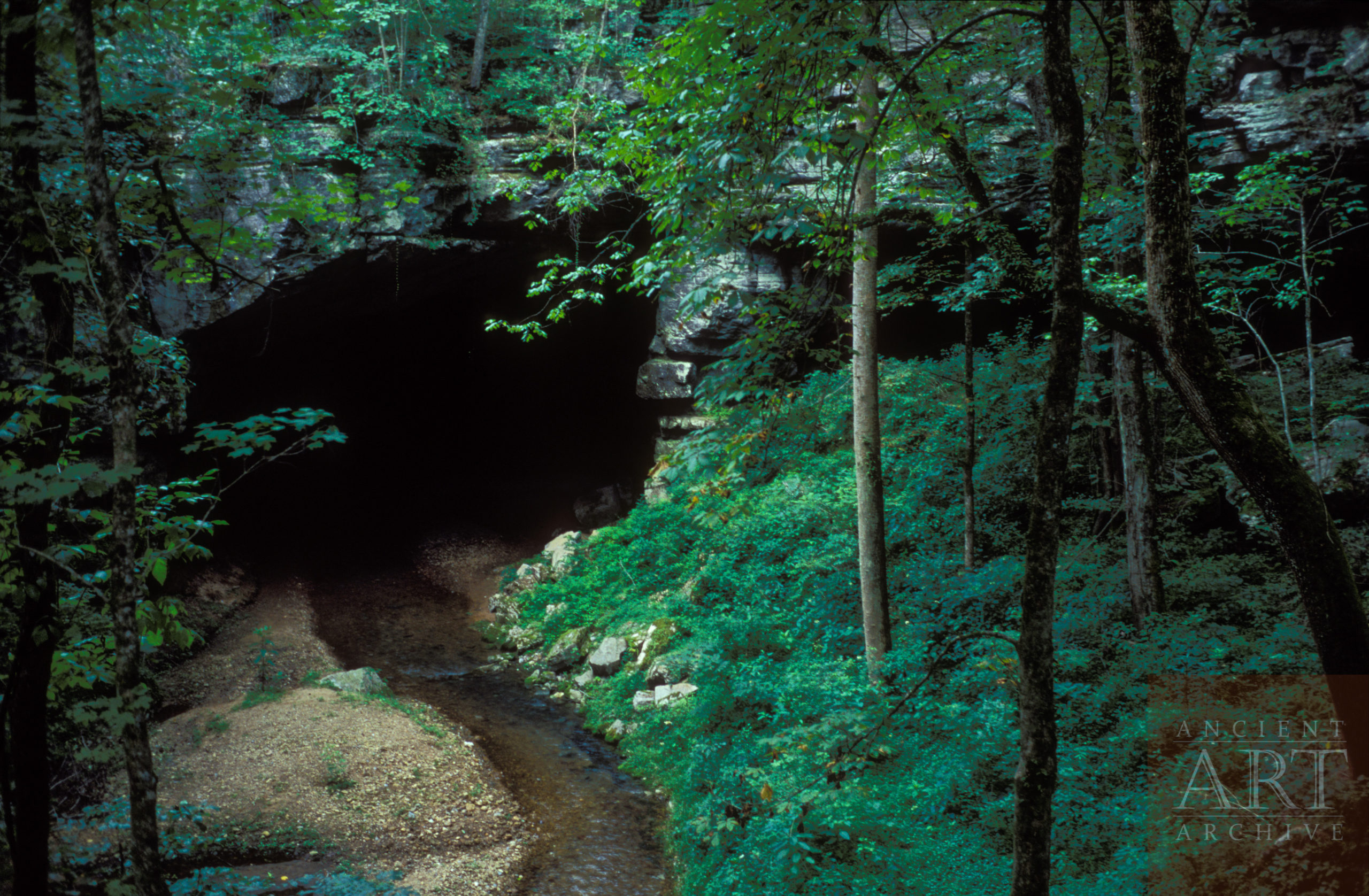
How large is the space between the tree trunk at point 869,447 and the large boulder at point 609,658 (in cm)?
525

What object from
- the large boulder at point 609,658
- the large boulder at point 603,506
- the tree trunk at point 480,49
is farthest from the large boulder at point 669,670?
the tree trunk at point 480,49

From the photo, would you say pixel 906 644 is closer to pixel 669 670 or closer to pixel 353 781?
pixel 669 670

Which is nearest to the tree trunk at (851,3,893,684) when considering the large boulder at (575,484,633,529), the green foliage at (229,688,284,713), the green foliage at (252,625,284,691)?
the green foliage at (229,688,284,713)

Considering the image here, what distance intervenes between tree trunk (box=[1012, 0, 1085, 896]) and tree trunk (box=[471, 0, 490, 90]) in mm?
15718

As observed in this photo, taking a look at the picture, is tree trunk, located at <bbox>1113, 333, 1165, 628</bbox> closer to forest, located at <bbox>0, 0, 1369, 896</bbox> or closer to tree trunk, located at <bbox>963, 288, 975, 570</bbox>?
forest, located at <bbox>0, 0, 1369, 896</bbox>

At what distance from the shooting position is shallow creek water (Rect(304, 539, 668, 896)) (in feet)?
22.7

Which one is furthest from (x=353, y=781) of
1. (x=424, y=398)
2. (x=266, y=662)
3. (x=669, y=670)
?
(x=424, y=398)

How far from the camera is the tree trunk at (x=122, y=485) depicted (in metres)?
2.70

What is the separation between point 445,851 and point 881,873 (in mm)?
4759

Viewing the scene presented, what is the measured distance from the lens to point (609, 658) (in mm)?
11016

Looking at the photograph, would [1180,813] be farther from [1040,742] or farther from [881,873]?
[1040,742]

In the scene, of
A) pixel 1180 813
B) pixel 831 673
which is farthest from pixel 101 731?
pixel 1180 813

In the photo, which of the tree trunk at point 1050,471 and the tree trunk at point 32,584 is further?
the tree trunk at point 32,584

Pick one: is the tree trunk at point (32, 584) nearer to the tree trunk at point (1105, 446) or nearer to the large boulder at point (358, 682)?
the large boulder at point (358, 682)
